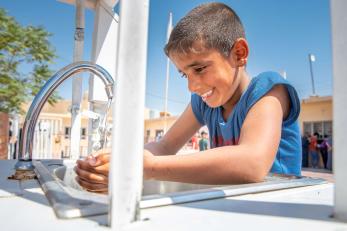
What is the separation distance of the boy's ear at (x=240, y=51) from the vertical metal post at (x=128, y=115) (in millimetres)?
643

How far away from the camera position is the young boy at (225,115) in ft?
1.80

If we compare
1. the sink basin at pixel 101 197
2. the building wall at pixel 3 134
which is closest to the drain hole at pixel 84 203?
the sink basin at pixel 101 197

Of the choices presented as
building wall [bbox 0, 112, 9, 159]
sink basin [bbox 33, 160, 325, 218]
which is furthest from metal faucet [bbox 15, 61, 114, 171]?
building wall [bbox 0, 112, 9, 159]

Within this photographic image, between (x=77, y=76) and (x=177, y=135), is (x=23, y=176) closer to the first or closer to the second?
(x=177, y=135)

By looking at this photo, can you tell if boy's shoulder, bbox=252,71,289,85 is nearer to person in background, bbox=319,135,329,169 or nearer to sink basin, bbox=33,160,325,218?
sink basin, bbox=33,160,325,218

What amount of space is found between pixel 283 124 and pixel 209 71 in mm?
300

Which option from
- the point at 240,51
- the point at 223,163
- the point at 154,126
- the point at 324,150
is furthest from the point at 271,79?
the point at 154,126

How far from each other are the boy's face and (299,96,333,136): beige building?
8.49m

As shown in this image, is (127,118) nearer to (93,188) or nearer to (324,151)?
(93,188)

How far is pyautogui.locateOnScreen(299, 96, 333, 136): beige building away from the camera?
855 cm

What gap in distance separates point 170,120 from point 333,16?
50.6 feet

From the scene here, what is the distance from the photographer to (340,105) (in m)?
0.32

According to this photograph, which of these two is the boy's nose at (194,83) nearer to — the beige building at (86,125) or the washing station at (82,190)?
the washing station at (82,190)

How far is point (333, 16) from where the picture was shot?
33 centimetres
